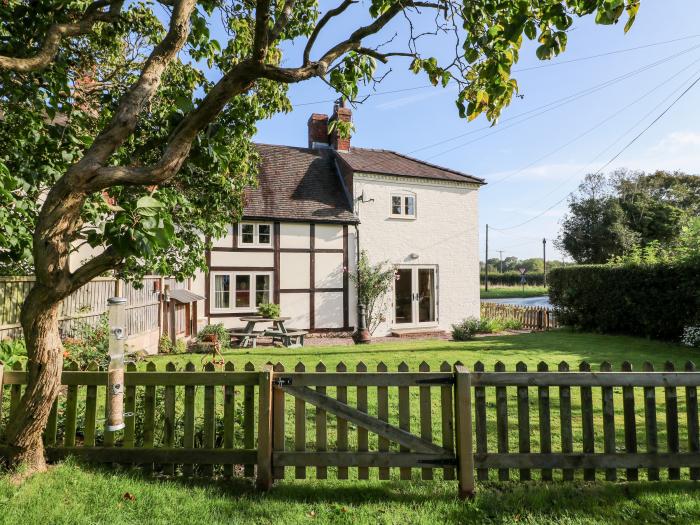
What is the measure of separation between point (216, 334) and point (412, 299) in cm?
829

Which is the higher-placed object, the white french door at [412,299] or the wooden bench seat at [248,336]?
the white french door at [412,299]

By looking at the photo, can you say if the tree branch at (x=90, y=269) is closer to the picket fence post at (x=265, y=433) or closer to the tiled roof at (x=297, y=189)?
the picket fence post at (x=265, y=433)

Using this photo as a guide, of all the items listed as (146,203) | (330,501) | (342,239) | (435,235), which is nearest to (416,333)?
(435,235)

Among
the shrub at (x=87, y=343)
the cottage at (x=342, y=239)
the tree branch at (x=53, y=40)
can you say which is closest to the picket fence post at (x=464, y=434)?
the tree branch at (x=53, y=40)

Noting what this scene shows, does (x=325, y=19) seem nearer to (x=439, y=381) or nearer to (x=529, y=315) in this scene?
(x=439, y=381)

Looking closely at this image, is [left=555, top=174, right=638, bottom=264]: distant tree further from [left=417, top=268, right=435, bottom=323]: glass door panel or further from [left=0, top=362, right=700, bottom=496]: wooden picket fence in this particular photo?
[left=0, top=362, right=700, bottom=496]: wooden picket fence

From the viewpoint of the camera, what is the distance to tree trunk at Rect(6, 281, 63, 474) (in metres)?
3.41

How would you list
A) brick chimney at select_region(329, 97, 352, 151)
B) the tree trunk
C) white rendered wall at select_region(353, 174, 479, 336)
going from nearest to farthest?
the tree trunk → white rendered wall at select_region(353, 174, 479, 336) → brick chimney at select_region(329, 97, 352, 151)

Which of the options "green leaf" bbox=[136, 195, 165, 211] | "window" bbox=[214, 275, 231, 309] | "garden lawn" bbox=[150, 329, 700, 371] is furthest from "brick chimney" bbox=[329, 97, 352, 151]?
"green leaf" bbox=[136, 195, 165, 211]

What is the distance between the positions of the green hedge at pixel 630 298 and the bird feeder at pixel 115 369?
570 inches

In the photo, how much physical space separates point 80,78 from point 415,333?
45.5 ft

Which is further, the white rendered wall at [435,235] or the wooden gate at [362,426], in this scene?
the white rendered wall at [435,235]

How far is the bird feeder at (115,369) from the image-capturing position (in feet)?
11.3

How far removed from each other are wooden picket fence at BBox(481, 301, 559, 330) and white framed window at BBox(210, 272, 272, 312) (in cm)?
1070
